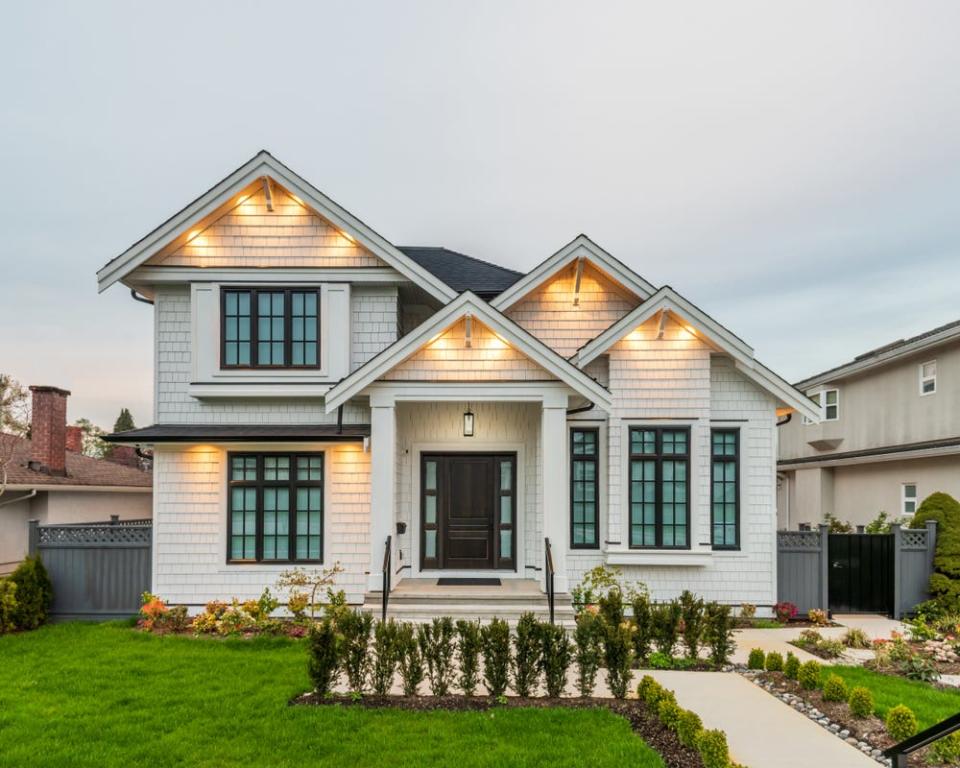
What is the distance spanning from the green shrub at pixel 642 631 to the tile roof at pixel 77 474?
15.2m

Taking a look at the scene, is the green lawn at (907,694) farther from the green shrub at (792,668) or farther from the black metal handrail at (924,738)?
the black metal handrail at (924,738)

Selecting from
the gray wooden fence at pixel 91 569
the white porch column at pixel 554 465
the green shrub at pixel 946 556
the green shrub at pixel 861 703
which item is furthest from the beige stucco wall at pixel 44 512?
the green shrub at pixel 946 556

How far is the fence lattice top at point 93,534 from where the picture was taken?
10.6 m

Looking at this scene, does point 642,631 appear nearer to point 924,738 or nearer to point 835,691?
point 835,691

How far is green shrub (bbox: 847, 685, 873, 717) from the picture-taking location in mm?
6059

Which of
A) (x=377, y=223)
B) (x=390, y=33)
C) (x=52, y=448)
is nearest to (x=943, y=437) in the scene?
(x=390, y=33)

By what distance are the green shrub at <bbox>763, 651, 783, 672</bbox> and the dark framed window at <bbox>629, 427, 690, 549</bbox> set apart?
317cm

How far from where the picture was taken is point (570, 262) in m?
11.3

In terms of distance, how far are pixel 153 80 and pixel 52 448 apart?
1183cm

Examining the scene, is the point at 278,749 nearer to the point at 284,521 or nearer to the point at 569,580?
the point at 284,521

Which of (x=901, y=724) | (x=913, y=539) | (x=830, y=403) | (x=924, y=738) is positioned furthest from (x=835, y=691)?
(x=830, y=403)

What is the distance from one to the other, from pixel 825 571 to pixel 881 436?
28.7 ft

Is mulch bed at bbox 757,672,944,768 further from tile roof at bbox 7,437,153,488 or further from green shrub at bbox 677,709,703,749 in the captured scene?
tile roof at bbox 7,437,153,488

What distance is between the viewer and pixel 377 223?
2267 inches
